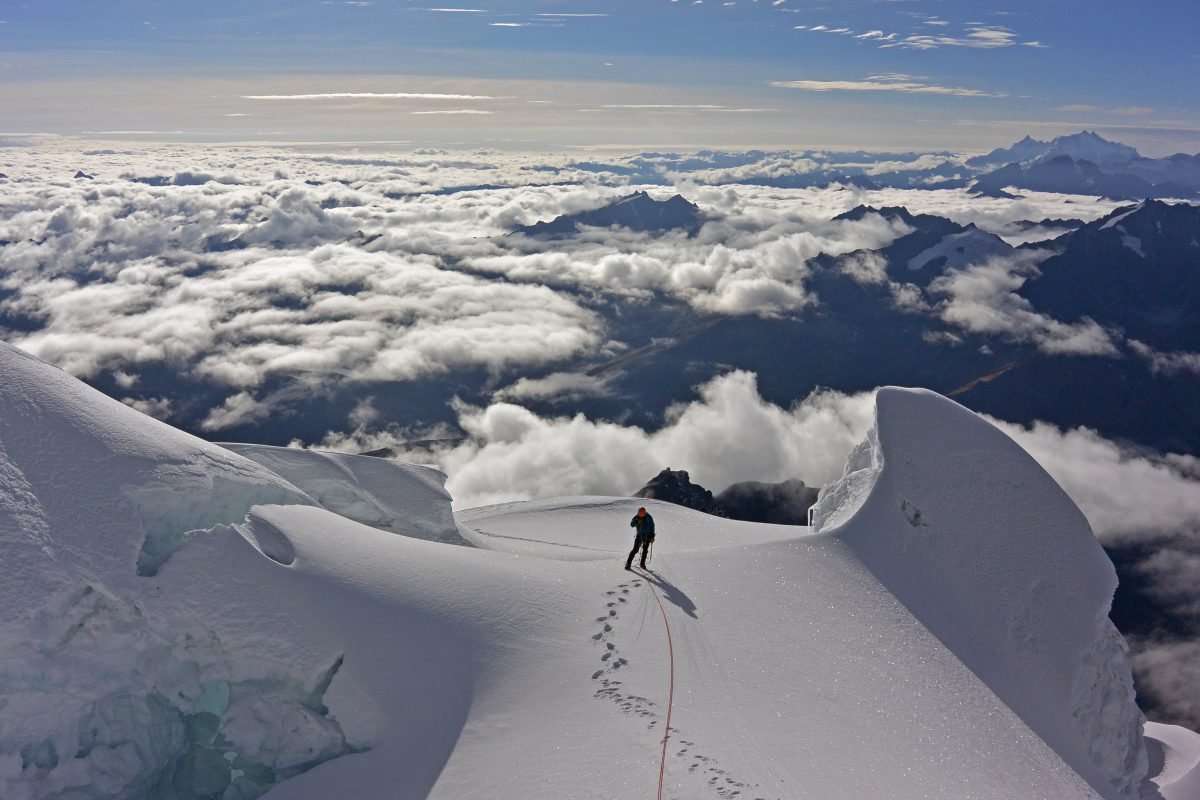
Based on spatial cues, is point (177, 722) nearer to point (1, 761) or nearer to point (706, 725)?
point (1, 761)

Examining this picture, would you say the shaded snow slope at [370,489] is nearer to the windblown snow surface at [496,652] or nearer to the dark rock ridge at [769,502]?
the windblown snow surface at [496,652]

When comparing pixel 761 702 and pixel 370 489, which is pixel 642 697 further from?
pixel 370 489

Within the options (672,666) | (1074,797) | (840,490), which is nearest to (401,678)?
(672,666)

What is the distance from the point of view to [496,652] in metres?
18.5

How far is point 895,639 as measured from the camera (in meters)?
21.5

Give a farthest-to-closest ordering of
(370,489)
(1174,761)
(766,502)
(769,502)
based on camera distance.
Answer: (766,502), (769,502), (370,489), (1174,761)

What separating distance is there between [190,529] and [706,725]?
572 inches

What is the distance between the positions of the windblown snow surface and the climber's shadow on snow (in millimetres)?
165

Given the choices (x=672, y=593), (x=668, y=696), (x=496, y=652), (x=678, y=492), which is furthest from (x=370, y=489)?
(x=678, y=492)

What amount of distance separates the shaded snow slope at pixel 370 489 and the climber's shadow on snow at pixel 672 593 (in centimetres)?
895

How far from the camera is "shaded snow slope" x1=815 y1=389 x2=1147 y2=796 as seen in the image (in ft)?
73.9

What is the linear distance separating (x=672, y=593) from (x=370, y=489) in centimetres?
1489

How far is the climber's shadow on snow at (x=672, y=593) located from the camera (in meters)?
22.1

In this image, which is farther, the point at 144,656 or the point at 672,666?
the point at 672,666
